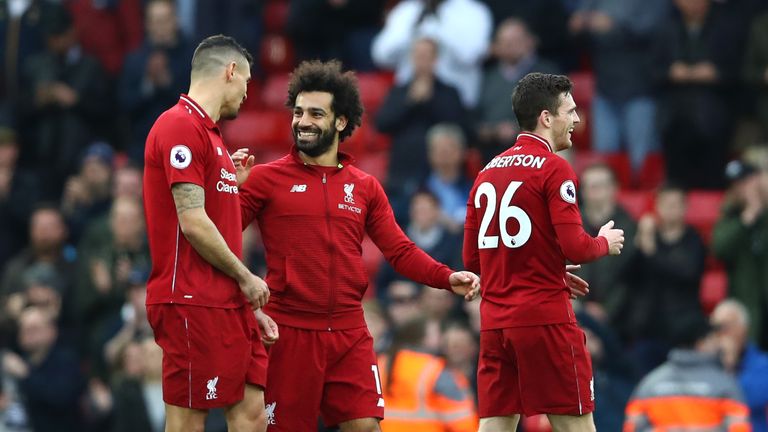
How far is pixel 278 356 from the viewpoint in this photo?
8.98 m

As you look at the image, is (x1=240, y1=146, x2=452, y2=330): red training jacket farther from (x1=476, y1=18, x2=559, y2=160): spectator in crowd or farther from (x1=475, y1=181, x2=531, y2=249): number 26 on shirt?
(x1=476, y1=18, x2=559, y2=160): spectator in crowd

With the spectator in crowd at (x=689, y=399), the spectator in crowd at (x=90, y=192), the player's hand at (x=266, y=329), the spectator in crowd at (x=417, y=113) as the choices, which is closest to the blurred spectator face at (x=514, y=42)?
the spectator in crowd at (x=417, y=113)

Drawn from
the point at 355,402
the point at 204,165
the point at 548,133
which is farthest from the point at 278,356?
the point at 548,133

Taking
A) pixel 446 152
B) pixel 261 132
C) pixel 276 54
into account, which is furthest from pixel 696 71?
pixel 276 54

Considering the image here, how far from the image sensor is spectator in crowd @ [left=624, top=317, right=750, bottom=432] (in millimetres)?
11531

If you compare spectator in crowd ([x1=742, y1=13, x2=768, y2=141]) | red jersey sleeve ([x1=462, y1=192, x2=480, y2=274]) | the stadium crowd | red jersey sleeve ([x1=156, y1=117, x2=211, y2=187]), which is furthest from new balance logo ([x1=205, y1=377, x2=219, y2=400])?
spectator in crowd ([x1=742, y1=13, x2=768, y2=141])

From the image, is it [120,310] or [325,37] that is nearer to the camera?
[120,310]

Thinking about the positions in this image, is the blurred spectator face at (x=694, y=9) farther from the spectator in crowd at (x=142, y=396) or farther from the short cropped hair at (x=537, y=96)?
the short cropped hair at (x=537, y=96)

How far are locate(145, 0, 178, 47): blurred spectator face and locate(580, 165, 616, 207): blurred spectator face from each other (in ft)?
17.8

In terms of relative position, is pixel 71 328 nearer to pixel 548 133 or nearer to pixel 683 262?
pixel 683 262

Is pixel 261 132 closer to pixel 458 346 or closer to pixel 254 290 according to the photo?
pixel 458 346

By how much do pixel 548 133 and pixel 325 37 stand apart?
884 cm

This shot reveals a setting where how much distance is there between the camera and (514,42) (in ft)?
50.5

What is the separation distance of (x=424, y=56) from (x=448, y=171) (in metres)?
1.22
